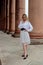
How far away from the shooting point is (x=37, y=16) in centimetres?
1656

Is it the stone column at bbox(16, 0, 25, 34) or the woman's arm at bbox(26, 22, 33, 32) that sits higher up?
the woman's arm at bbox(26, 22, 33, 32)

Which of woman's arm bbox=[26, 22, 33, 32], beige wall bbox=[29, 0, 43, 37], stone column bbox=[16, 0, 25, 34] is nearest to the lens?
woman's arm bbox=[26, 22, 33, 32]

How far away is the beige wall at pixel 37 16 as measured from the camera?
16.4 meters

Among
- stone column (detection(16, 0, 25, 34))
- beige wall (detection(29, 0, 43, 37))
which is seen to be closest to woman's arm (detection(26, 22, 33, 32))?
beige wall (detection(29, 0, 43, 37))

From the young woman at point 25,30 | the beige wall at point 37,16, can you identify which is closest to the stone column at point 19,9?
the beige wall at point 37,16

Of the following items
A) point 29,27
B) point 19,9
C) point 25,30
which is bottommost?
point 19,9

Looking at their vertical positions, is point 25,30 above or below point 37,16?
above

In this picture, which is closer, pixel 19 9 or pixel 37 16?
pixel 37 16

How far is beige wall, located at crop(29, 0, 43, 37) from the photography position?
16422mm

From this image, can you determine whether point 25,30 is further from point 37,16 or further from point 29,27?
point 37,16

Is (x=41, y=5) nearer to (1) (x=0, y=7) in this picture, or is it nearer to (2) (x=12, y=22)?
(2) (x=12, y=22)

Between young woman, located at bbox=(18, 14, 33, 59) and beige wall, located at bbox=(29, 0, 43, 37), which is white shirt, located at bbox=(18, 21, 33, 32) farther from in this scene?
beige wall, located at bbox=(29, 0, 43, 37)

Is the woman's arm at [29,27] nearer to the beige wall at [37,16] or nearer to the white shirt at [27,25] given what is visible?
the white shirt at [27,25]

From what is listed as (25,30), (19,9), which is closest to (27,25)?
(25,30)
